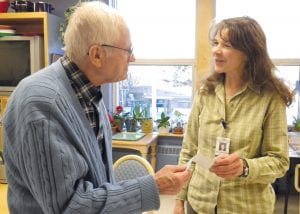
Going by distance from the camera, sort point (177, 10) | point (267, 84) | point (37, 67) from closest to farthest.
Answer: point (267, 84) < point (37, 67) < point (177, 10)

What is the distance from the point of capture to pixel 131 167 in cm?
193

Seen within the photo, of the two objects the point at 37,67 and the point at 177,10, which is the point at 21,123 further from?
the point at 177,10

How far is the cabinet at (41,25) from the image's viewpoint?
2893mm

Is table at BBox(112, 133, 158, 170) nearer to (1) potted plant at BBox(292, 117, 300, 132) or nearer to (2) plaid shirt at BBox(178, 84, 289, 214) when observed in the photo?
(1) potted plant at BBox(292, 117, 300, 132)

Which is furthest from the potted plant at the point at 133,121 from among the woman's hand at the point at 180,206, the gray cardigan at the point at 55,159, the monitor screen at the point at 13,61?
the gray cardigan at the point at 55,159

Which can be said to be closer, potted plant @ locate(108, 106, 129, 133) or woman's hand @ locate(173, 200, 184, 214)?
woman's hand @ locate(173, 200, 184, 214)

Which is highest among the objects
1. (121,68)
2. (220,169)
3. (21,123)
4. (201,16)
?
(201,16)

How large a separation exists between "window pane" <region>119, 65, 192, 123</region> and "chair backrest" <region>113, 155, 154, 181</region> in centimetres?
189

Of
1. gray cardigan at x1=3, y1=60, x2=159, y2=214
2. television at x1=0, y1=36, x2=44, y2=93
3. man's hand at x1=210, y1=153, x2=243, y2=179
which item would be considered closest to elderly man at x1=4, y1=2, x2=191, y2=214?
gray cardigan at x1=3, y1=60, x2=159, y2=214

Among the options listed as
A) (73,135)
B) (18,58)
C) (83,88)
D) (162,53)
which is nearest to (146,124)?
(162,53)

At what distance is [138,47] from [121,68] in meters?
2.82

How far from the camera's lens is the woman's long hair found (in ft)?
4.50

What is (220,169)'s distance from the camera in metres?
1.25

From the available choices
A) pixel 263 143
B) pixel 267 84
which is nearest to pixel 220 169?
pixel 263 143
